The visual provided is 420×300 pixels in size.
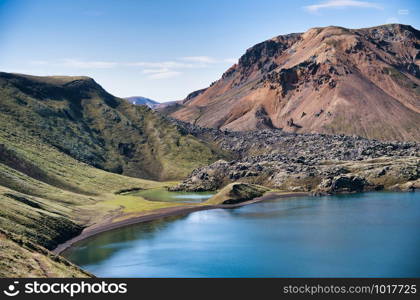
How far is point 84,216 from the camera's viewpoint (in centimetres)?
19088

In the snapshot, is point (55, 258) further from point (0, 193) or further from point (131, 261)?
point (0, 193)

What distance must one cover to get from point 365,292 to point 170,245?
79.5 meters

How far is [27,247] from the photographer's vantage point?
98.6 metres

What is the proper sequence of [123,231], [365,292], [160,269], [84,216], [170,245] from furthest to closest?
[84,216]
[123,231]
[170,245]
[160,269]
[365,292]

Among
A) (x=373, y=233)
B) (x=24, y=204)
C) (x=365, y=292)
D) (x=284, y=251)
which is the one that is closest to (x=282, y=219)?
(x=373, y=233)

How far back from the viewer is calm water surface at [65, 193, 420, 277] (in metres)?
120

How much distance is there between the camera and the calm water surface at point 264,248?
394 ft

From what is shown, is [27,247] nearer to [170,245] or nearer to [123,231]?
[170,245]

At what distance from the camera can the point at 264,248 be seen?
145000 millimetres

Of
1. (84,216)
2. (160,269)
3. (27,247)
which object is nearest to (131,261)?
(160,269)

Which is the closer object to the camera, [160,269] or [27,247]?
[27,247]

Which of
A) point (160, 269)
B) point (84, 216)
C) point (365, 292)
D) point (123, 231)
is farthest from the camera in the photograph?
point (84, 216)

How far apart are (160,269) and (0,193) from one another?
63.3 meters

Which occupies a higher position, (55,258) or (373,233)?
(55,258)
